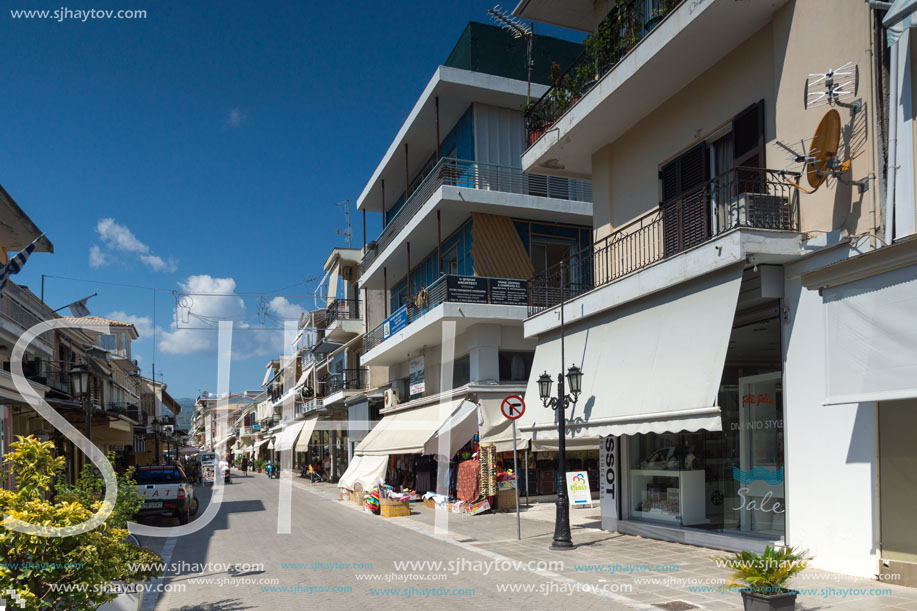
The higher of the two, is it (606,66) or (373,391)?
(606,66)

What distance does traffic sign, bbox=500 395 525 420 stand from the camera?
14102 mm

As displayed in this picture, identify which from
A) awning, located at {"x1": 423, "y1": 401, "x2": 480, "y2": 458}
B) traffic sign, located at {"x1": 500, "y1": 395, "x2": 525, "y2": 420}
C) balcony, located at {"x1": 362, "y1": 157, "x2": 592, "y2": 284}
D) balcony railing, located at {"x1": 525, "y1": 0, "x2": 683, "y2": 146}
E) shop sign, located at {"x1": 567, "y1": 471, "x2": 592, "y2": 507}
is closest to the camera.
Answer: balcony railing, located at {"x1": 525, "y1": 0, "x2": 683, "y2": 146}

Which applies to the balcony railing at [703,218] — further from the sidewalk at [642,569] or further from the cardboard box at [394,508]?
the cardboard box at [394,508]

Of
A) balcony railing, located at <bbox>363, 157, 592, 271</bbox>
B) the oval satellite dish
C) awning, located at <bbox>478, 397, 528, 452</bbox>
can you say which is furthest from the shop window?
the oval satellite dish

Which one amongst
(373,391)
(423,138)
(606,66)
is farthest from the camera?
(373,391)

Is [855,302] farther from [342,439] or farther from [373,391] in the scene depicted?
[342,439]

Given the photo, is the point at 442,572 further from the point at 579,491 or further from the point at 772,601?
the point at 579,491

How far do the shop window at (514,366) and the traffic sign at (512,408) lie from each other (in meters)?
7.82

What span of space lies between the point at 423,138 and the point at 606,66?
Result: 13.1 metres

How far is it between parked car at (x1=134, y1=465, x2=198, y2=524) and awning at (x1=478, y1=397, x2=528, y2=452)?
8256 millimetres

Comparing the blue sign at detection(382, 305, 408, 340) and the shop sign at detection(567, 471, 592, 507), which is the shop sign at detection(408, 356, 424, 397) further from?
the shop sign at detection(567, 471, 592, 507)

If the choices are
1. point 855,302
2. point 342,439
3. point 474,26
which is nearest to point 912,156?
point 855,302

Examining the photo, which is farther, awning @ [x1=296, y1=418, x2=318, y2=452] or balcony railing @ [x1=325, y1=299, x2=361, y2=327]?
awning @ [x1=296, y1=418, x2=318, y2=452]

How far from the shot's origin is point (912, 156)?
321 inches
